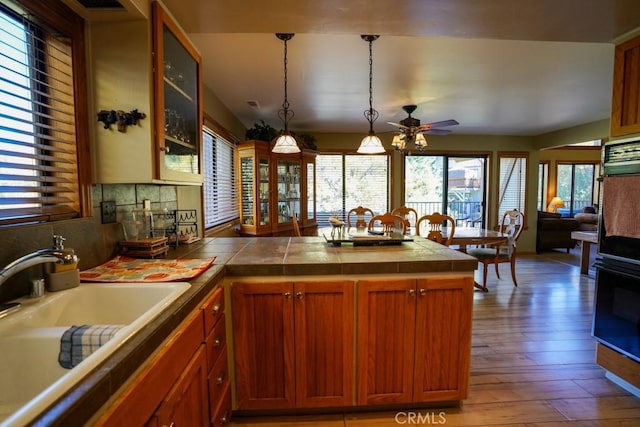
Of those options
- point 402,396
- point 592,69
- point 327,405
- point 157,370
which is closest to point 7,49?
point 157,370

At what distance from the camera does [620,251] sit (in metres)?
1.91

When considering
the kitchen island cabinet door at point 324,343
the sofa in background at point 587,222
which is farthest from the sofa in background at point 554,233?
the kitchen island cabinet door at point 324,343

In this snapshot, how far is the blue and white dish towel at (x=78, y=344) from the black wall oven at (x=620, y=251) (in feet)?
8.46

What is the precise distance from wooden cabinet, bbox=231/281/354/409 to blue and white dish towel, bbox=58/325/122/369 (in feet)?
2.48

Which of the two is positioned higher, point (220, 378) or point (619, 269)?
point (619, 269)

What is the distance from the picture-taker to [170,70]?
1652 millimetres

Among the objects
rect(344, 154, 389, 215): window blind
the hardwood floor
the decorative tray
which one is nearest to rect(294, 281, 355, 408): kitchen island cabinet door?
the hardwood floor

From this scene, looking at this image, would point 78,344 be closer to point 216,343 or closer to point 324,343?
point 216,343

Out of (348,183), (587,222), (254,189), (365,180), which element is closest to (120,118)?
(254,189)

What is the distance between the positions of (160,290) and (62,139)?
778 mm

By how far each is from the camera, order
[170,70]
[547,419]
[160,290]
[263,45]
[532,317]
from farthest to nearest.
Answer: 1. [532,317]
2. [263,45]
3. [547,419]
4. [170,70]
5. [160,290]

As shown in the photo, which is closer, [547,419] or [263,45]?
[547,419]

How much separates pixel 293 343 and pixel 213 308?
1.61 ft

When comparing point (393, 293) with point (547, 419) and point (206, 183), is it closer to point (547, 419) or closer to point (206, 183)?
point (547, 419)
